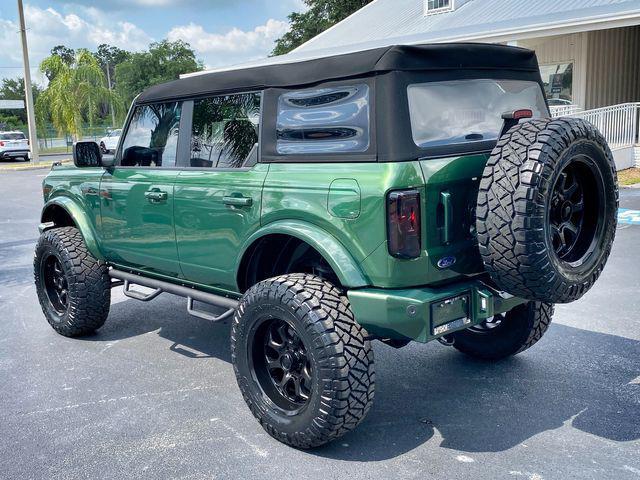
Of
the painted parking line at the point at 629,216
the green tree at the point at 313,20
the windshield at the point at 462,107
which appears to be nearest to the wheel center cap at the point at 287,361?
the windshield at the point at 462,107

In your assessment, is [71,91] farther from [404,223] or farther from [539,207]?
[539,207]

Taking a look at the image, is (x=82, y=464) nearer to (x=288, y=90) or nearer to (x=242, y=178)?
(x=242, y=178)

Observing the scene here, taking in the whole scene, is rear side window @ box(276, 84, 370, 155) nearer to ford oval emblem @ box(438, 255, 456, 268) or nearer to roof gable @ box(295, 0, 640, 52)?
ford oval emblem @ box(438, 255, 456, 268)

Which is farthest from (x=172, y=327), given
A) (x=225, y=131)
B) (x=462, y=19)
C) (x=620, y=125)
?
(x=462, y=19)

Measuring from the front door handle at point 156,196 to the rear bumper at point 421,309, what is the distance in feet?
5.57

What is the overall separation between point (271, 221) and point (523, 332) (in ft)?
6.16

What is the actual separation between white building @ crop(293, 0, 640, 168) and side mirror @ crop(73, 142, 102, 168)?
12927 mm

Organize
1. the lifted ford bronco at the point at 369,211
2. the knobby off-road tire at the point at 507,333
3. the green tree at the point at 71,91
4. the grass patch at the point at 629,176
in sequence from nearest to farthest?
the lifted ford bronco at the point at 369,211 < the knobby off-road tire at the point at 507,333 < the grass patch at the point at 629,176 < the green tree at the point at 71,91

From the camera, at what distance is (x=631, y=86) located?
1894cm

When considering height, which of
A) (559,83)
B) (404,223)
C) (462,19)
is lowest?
(404,223)

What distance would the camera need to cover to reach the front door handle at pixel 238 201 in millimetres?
3799

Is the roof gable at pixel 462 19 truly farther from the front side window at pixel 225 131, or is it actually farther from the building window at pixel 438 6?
the front side window at pixel 225 131

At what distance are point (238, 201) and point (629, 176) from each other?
1290 centimetres

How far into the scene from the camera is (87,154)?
5.09m
